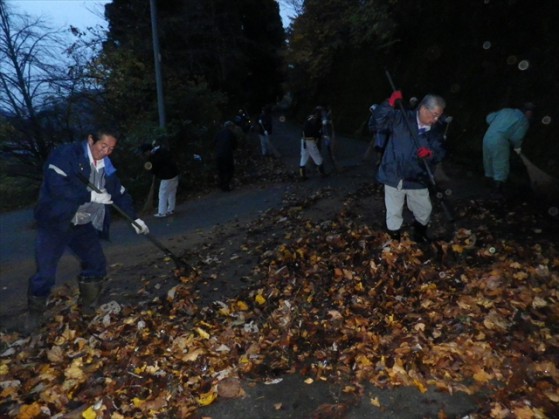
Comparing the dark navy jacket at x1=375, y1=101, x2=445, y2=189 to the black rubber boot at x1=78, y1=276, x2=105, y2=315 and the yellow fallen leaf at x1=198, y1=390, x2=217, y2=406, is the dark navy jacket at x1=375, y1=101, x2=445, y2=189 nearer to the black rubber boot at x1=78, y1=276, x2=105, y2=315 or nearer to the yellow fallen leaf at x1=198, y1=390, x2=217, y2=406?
the yellow fallen leaf at x1=198, y1=390, x2=217, y2=406

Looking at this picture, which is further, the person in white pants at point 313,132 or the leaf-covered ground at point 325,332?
the person in white pants at point 313,132

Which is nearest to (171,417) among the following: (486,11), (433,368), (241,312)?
(241,312)

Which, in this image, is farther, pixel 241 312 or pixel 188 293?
pixel 188 293

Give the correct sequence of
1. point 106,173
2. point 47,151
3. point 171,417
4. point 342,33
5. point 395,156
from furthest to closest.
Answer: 1. point 342,33
2. point 47,151
3. point 395,156
4. point 106,173
5. point 171,417

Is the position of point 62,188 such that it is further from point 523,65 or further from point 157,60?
point 157,60

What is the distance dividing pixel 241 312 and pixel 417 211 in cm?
244

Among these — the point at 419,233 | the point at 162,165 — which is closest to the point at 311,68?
the point at 162,165

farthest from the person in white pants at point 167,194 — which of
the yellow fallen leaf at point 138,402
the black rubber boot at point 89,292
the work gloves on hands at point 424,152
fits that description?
the yellow fallen leaf at point 138,402

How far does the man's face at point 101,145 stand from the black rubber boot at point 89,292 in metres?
1.43

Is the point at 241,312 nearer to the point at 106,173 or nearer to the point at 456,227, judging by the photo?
the point at 106,173

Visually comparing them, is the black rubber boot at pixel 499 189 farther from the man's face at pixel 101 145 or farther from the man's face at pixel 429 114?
the man's face at pixel 101 145

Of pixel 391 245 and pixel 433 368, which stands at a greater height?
pixel 391 245

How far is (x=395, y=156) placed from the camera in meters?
5.09

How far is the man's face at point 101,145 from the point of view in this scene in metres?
4.29
